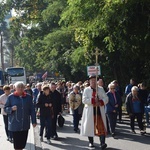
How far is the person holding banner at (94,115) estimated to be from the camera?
9438 mm

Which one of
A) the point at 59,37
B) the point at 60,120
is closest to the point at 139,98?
the point at 60,120

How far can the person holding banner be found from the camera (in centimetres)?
944

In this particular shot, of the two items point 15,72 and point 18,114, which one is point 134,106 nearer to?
point 18,114

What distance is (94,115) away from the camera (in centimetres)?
954

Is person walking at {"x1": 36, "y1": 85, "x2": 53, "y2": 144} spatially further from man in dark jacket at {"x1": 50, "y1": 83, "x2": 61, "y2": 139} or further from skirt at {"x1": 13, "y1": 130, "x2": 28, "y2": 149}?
skirt at {"x1": 13, "y1": 130, "x2": 28, "y2": 149}

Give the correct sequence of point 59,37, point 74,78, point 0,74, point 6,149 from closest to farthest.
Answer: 1. point 6,149
2. point 59,37
3. point 74,78
4. point 0,74

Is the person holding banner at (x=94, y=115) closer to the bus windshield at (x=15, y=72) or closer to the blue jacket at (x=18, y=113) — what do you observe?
the blue jacket at (x=18, y=113)

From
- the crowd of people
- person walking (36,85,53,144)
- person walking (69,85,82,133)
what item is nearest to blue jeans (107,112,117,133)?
the crowd of people

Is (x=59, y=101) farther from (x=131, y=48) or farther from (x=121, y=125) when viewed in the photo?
(x=131, y=48)

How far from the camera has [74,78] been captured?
35.9 m

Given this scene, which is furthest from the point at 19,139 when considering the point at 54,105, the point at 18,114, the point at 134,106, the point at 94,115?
the point at 134,106

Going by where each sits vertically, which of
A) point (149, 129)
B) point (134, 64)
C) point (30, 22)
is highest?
point (30, 22)

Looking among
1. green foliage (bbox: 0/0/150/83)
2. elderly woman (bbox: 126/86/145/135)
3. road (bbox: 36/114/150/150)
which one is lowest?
road (bbox: 36/114/150/150)

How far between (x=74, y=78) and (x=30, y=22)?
23.5 feet
